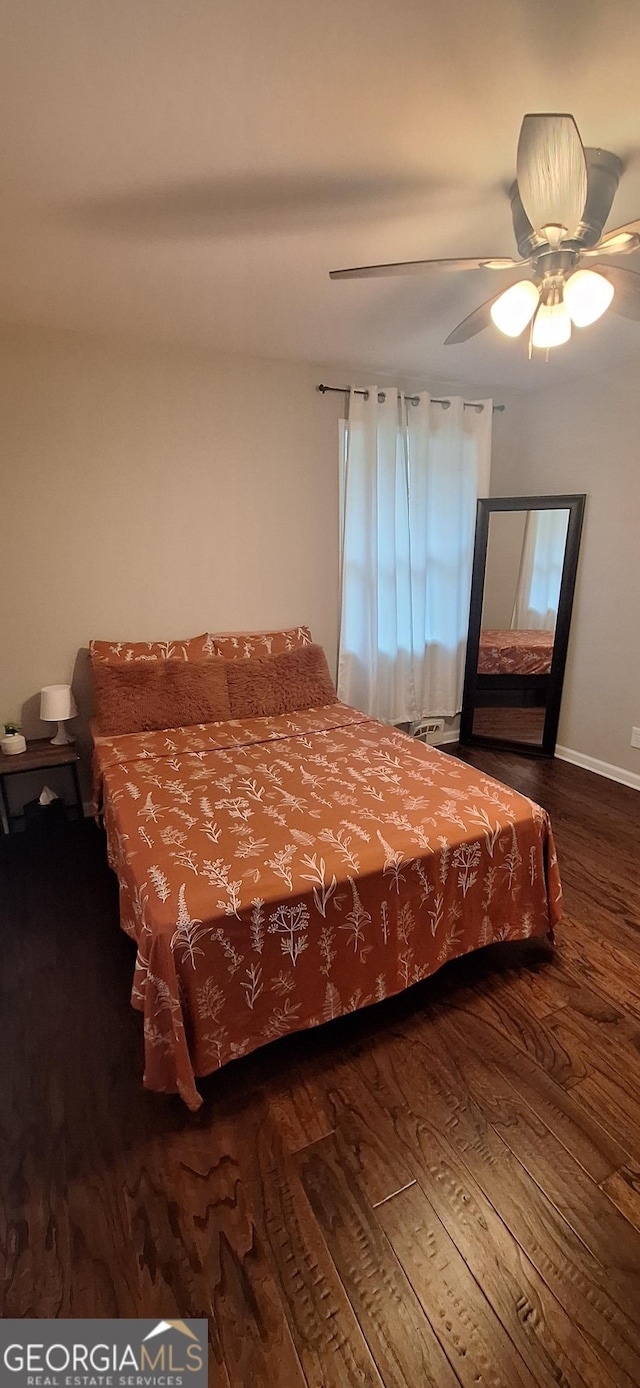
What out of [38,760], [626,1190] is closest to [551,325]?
[626,1190]

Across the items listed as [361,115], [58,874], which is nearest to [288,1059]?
[58,874]

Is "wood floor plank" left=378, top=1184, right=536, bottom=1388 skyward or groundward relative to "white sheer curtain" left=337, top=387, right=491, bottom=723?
groundward

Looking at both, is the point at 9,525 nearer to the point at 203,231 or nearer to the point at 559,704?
the point at 203,231

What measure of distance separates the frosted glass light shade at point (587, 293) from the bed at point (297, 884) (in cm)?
147

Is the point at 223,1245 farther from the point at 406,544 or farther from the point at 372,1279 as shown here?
the point at 406,544

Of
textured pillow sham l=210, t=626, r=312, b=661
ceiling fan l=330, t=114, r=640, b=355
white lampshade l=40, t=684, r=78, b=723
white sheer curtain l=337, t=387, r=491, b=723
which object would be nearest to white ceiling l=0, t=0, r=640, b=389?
ceiling fan l=330, t=114, r=640, b=355

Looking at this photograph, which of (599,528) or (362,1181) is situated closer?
(362,1181)

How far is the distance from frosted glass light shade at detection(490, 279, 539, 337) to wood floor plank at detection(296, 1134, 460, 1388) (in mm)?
2267

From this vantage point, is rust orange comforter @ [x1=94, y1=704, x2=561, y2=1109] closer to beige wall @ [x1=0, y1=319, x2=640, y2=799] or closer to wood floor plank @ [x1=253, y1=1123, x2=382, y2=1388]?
wood floor plank @ [x1=253, y1=1123, x2=382, y2=1388]

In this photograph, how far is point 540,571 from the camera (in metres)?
3.68

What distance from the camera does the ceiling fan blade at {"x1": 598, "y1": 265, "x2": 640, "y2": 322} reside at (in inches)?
60.0

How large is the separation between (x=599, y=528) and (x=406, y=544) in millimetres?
1158

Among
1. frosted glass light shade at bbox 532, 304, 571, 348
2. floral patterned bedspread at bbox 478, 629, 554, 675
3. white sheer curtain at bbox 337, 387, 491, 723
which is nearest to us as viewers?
frosted glass light shade at bbox 532, 304, 571, 348

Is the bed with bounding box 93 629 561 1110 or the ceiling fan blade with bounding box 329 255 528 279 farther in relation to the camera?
the ceiling fan blade with bounding box 329 255 528 279
